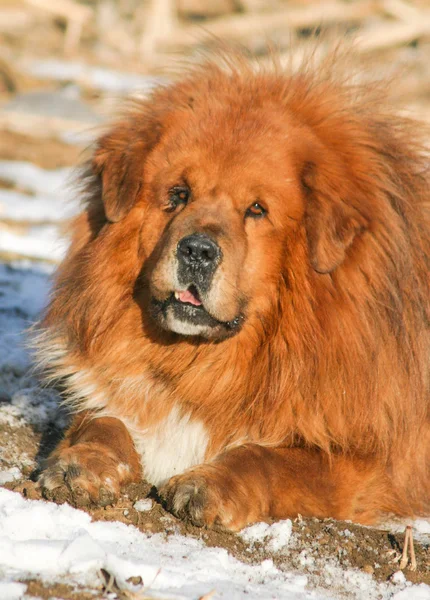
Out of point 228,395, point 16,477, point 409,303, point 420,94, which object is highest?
point 420,94

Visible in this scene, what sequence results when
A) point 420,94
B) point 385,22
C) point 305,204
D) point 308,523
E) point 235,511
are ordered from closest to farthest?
point 235,511
point 308,523
point 305,204
point 420,94
point 385,22

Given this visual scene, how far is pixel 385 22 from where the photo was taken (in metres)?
15.6

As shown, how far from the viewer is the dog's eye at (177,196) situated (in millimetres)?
3838

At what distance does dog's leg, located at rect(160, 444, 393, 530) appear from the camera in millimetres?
3350

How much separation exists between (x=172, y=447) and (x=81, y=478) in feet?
1.99

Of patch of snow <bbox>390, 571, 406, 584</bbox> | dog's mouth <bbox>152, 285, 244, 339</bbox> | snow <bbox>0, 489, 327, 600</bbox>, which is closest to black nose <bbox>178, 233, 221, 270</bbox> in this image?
dog's mouth <bbox>152, 285, 244, 339</bbox>

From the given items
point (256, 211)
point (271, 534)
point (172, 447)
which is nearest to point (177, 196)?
point (256, 211)

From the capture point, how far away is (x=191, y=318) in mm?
3707

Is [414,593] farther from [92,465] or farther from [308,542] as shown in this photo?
[92,465]

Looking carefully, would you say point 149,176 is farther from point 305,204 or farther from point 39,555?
point 39,555

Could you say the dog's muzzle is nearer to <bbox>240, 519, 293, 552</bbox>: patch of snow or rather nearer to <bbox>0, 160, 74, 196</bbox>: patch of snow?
<bbox>240, 519, 293, 552</bbox>: patch of snow

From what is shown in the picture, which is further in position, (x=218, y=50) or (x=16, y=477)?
(x=218, y=50)

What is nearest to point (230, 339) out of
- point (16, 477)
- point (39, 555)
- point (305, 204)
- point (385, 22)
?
point (305, 204)

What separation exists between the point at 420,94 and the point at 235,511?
1167cm
